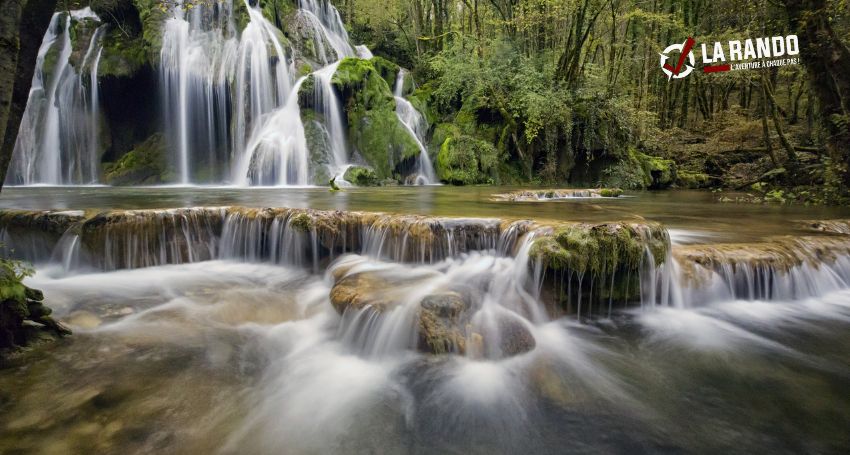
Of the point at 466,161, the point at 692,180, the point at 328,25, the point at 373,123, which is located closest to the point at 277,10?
the point at 328,25

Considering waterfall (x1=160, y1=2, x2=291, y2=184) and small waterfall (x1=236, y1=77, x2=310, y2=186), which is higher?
waterfall (x1=160, y1=2, x2=291, y2=184)

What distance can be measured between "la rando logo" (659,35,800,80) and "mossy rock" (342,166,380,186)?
11.8m

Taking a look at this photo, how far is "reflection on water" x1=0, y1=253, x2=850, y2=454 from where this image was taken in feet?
8.11

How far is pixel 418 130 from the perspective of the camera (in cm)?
1759

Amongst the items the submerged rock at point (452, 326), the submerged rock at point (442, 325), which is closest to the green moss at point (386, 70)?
the submerged rock at point (452, 326)

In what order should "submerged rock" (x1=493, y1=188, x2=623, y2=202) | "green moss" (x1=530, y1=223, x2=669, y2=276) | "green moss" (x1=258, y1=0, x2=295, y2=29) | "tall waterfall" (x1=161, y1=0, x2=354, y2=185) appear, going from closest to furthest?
"green moss" (x1=530, y1=223, x2=669, y2=276)
"submerged rock" (x1=493, y1=188, x2=623, y2=202)
"tall waterfall" (x1=161, y1=0, x2=354, y2=185)
"green moss" (x1=258, y1=0, x2=295, y2=29)

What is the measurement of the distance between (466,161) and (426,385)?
13572 millimetres

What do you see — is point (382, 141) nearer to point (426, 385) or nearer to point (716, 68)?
point (716, 68)

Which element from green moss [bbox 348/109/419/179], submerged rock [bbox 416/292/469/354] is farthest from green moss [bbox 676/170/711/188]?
submerged rock [bbox 416/292/469/354]

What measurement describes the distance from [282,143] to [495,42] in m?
10.1

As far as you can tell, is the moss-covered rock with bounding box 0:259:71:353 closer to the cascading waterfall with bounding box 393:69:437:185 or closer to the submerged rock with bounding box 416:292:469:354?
the submerged rock with bounding box 416:292:469:354

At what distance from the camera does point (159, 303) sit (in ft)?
15.4

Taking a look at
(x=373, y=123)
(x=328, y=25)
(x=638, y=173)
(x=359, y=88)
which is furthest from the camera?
(x=328, y=25)

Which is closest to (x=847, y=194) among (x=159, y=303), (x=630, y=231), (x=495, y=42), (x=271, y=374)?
(x=630, y=231)
